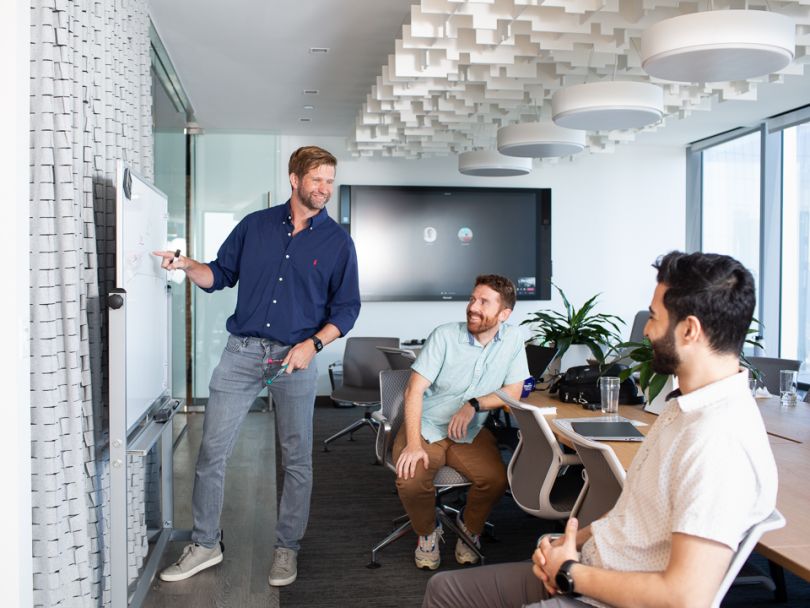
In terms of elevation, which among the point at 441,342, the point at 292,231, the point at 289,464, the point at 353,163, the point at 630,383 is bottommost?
the point at 289,464

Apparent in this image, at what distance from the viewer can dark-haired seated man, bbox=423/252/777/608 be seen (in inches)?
54.4

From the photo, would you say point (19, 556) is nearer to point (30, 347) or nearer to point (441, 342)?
point (30, 347)

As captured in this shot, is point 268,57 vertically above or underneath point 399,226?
above

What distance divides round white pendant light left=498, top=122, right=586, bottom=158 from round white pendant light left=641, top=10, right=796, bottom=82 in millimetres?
1811

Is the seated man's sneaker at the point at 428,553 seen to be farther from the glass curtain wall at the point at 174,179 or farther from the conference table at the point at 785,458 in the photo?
the glass curtain wall at the point at 174,179

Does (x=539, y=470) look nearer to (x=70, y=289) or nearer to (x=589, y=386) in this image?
(x=589, y=386)

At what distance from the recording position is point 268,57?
5512 millimetres

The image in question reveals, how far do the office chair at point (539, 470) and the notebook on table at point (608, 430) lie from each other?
0.38 ft

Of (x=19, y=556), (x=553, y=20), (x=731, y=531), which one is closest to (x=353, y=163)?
(x=553, y=20)

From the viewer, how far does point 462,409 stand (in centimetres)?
350

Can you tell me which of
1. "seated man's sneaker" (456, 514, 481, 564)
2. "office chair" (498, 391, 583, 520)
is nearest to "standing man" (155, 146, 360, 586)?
"seated man's sneaker" (456, 514, 481, 564)

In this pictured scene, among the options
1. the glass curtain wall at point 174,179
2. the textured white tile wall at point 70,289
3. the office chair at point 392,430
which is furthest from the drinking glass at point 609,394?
the glass curtain wall at point 174,179

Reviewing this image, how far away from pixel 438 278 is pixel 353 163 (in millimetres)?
1608

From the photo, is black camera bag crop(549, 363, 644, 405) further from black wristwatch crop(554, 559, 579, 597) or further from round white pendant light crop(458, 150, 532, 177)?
round white pendant light crop(458, 150, 532, 177)
